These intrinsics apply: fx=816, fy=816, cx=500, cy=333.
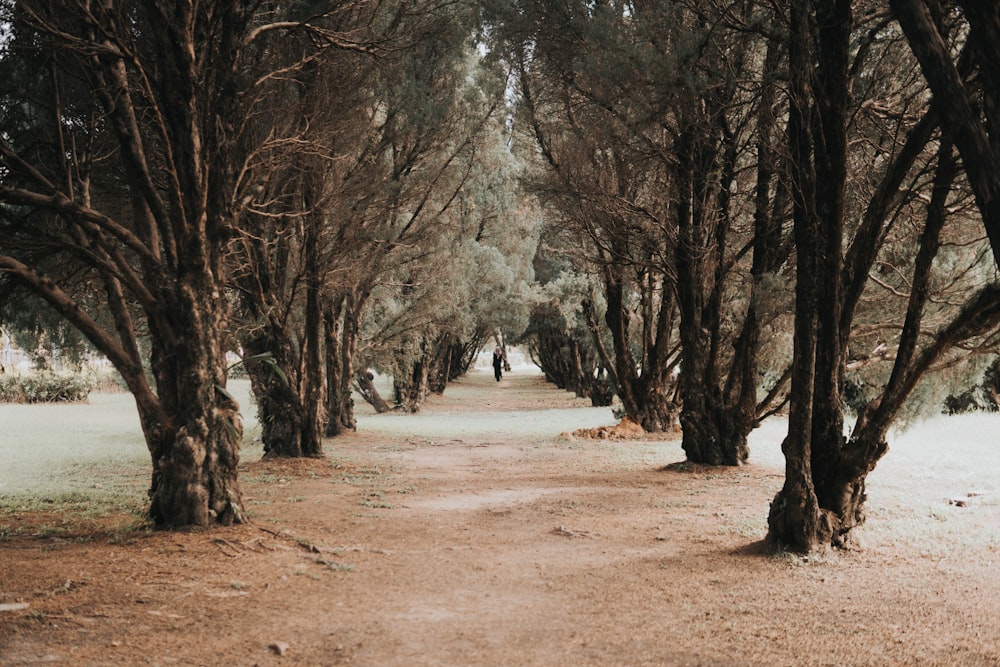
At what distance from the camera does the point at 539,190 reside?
553 inches

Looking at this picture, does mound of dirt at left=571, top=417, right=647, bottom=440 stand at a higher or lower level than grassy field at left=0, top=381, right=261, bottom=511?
higher

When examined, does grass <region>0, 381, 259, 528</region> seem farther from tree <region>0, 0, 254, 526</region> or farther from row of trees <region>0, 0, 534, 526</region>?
row of trees <region>0, 0, 534, 526</region>

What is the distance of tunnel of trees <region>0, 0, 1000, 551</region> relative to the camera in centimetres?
666

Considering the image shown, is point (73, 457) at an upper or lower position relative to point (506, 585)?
lower

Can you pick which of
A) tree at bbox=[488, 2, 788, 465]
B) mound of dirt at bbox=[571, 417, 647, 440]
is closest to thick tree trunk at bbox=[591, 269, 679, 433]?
mound of dirt at bbox=[571, 417, 647, 440]

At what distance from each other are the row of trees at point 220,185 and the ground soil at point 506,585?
4.20ft

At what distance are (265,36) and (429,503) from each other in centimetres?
602

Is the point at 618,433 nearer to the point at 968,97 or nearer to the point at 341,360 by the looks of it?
the point at 341,360

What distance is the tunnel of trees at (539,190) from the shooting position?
6664mm

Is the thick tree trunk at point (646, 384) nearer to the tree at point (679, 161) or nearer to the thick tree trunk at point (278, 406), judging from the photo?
the tree at point (679, 161)

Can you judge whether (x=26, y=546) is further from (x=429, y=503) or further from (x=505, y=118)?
(x=505, y=118)

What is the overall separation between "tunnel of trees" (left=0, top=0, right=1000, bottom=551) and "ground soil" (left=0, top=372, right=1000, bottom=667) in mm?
788

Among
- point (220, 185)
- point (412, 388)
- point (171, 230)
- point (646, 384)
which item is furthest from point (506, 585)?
point (412, 388)

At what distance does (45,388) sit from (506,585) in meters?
30.3
